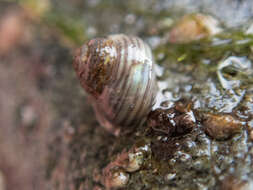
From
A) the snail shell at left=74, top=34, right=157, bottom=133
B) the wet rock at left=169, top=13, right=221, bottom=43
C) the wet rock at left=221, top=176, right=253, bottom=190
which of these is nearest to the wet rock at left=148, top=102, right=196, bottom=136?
the snail shell at left=74, top=34, right=157, bottom=133

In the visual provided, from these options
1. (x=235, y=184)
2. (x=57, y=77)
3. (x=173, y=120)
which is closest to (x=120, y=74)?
(x=173, y=120)

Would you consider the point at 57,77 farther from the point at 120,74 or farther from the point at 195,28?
the point at 195,28

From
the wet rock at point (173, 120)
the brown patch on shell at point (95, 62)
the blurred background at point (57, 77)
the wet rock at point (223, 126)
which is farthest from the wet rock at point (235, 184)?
the brown patch on shell at point (95, 62)

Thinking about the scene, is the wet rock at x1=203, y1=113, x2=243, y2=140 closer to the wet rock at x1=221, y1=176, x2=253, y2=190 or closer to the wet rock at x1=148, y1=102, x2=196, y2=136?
the wet rock at x1=148, y1=102, x2=196, y2=136

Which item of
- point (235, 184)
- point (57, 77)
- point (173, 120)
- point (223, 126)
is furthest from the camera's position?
point (57, 77)

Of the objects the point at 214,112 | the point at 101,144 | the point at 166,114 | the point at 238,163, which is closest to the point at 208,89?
the point at 214,112

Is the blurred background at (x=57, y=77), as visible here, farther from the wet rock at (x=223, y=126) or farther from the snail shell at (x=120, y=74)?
the wet rock at (x=223, y=126)
